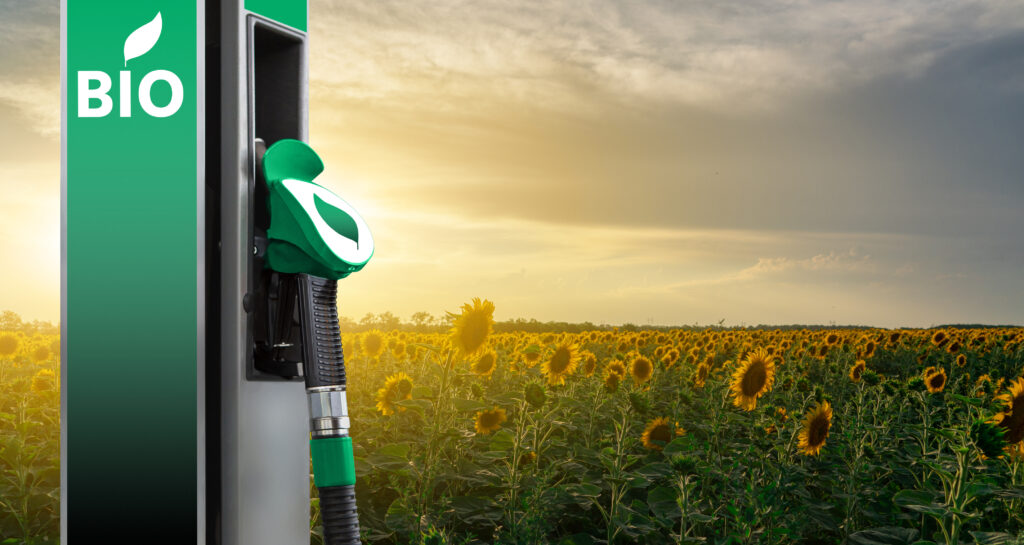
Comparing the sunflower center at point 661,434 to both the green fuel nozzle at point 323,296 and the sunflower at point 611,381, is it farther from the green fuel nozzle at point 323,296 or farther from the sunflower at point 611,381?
the green fuel nozzle at point 323,296

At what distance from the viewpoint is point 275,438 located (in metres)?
1.31

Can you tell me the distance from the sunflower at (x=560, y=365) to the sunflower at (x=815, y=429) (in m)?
1.60

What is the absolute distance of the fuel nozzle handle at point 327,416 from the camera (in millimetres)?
1177

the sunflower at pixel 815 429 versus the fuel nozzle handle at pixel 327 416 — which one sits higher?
the fuel nozzle handle at pixel 327 416

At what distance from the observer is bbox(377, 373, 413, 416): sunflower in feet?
12.5

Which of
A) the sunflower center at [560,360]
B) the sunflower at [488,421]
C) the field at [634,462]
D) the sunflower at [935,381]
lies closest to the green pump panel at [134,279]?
the field at [634,462]

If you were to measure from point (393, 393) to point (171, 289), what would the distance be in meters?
2.73

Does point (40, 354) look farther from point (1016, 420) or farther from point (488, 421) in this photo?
point (1016, 420)

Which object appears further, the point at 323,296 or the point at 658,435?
the point at 658,435

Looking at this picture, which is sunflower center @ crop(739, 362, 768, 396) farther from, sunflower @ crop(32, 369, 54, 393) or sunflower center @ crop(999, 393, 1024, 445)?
sunflower @ crop(32, 369, 54, 393)

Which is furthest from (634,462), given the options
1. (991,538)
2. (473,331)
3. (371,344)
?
(371,344)

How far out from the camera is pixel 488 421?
3.70m

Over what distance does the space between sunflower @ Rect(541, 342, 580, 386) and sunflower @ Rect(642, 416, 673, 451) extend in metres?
1.04

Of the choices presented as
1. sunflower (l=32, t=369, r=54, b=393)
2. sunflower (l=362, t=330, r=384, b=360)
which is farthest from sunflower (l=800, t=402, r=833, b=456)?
sunflower (l=32, t=369, r=54, b=393)
